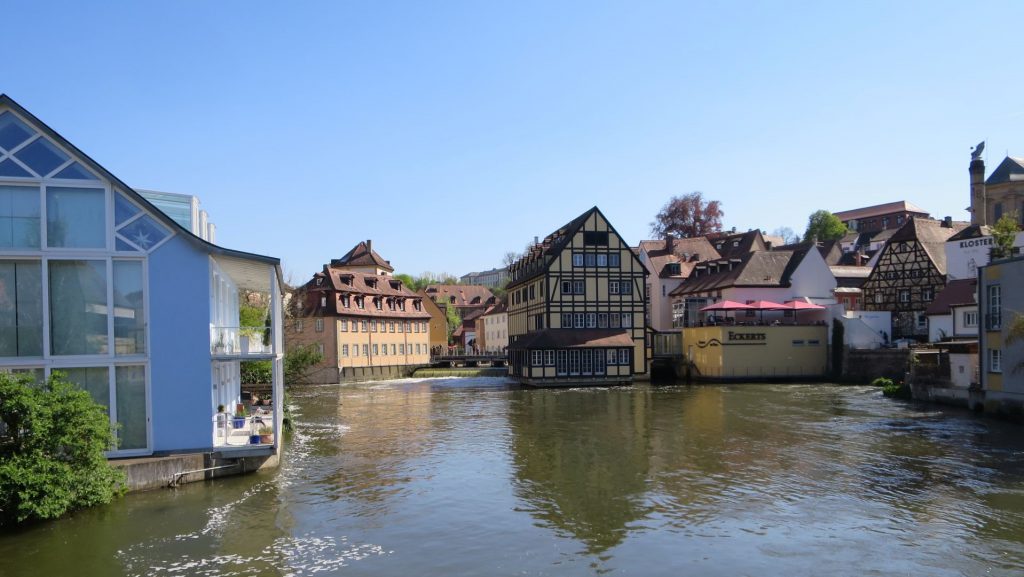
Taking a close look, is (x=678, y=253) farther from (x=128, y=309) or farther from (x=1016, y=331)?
(x=128, y=309)

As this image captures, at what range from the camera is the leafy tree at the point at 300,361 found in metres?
47.3

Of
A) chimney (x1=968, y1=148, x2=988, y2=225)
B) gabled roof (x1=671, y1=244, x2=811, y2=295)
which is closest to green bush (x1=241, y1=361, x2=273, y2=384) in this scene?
gabled roof (x1=671, y1=244, x2=811, y2=295)

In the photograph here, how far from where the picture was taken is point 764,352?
49.6 m

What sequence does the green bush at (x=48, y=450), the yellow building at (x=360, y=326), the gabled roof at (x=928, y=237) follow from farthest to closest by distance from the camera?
the yellow building at (x=360, y=326) → the gabled roof at (x=928, y=237) → the green bush at (x=48, y=450)

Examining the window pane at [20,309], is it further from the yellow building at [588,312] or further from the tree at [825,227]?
the tree at [825,227]

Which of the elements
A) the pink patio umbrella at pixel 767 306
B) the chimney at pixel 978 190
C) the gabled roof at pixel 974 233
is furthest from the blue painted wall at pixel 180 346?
the chimney at pixel 978 190

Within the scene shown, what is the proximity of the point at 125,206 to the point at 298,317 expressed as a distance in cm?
4065

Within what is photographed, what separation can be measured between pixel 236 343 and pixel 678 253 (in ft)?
166

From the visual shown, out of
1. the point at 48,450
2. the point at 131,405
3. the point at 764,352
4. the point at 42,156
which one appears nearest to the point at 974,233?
the point at 764,352

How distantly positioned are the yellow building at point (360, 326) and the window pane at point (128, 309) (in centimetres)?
3972

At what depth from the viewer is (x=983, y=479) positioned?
16875 mm

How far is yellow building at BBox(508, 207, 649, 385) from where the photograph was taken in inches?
1879

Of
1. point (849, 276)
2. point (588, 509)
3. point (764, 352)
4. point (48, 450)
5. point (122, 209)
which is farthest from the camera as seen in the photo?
point (849, 276)

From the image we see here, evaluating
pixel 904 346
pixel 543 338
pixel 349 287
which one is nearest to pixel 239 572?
pixel 543 338
